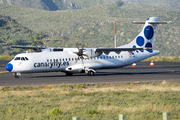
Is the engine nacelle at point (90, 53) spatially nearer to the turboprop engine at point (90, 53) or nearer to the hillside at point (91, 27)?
the turboprop engine at point (90, 53)

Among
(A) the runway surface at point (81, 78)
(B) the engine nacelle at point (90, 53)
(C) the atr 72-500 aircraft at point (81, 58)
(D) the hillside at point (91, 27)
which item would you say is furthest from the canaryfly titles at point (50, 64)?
(D) the hillside at point (91, 27)

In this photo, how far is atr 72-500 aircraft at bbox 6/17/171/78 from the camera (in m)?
27.5

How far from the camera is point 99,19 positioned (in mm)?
163625

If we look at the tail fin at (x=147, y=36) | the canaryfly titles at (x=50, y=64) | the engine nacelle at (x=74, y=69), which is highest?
the tail fin at (x=147, y=36)

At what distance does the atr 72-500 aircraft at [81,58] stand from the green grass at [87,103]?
6998mm

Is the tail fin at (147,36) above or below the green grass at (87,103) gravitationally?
above

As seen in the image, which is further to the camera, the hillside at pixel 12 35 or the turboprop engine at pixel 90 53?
the hillside at pixel 12 35

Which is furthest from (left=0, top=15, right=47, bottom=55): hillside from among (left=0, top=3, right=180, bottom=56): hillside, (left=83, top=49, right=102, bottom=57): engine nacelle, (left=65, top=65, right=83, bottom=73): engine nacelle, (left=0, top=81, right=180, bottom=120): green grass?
(left=0, top=81, right=180, bottom=120): green grass

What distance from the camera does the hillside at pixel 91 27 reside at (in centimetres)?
13625

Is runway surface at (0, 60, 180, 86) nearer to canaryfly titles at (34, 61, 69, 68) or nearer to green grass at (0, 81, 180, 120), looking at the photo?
canaryfly titles at (34, 61, 69, 68)

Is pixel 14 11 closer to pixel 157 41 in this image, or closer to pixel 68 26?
pixel 68 26

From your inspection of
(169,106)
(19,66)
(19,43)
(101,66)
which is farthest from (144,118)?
(19,43)

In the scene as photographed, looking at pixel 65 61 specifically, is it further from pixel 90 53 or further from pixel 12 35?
pixel 12 35

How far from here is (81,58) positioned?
31.4 metres
